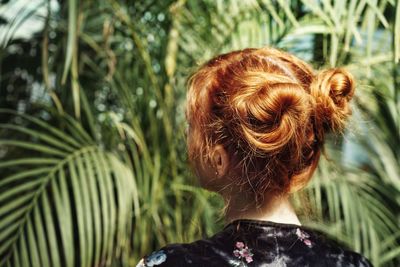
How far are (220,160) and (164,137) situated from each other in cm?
79

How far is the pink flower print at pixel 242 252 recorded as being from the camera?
0.87 metres

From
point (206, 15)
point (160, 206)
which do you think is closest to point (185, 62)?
point (206, 15)

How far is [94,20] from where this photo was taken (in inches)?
81.4

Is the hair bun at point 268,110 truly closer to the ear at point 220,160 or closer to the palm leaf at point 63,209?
the ear at point 220,160

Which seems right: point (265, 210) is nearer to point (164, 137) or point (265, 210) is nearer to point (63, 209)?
point (63, 209)

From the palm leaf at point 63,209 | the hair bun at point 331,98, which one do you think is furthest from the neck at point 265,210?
the palm leaf at point 63,209

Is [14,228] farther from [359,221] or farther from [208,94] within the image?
[359,221]

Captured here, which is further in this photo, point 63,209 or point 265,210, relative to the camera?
point 63,209

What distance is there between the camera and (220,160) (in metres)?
0.90

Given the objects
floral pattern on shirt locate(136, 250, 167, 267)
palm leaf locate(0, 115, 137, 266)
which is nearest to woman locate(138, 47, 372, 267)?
floral pattern on shirt locate(136, 250, 167, 267)

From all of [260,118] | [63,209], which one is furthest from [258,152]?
[63,209]

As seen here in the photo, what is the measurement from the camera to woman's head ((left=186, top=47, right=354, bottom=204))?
0.86 metres

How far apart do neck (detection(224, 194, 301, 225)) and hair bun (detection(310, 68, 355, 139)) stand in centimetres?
10

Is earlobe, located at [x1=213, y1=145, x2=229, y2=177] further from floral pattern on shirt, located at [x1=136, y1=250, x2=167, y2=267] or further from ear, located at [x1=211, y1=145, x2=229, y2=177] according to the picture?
floral pattern on shirt, located at [x1=136, y1=250, x2=167, y2=267]
